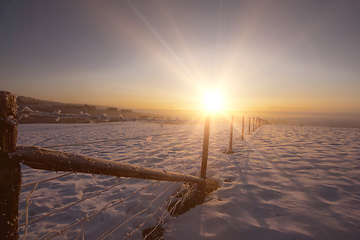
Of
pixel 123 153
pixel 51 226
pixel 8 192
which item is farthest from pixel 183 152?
pixel 8 192

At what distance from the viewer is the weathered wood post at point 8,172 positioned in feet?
2.26

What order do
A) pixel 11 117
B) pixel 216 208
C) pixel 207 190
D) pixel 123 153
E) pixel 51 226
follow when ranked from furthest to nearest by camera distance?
1. pixel 123 153
2. pixel 207 190
3. pixel 216 208
4. pixel 51 226
5. pixel 11 117

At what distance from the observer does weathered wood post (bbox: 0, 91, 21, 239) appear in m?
0.69

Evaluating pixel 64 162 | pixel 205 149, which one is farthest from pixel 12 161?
pixel 205 149

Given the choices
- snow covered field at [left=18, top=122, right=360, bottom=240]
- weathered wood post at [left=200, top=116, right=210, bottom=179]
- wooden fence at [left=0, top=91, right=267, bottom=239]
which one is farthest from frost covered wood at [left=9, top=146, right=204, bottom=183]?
weathered wood post at [left=200, top=116, right=210, bottom=179]

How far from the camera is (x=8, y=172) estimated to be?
70cm

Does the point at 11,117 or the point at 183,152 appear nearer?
the point at 11,117

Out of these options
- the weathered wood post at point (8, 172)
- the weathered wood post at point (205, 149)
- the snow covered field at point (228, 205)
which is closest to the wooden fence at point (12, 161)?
the weathered wood post at point (8, 172)

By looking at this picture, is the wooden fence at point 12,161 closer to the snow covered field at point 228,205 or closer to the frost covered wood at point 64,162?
the frost covered wood at point 64,162

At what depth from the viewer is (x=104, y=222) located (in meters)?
1.99

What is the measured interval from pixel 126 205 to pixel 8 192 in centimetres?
186

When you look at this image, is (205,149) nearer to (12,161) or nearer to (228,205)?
(228,205)

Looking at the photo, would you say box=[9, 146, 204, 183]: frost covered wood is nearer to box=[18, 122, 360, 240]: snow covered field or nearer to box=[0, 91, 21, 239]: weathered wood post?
box=[0, 91, 21, 239]: weathered wood post

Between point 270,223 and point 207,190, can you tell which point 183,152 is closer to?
point 207,190
